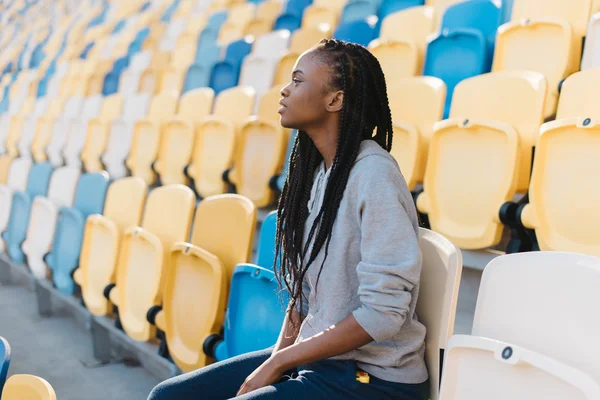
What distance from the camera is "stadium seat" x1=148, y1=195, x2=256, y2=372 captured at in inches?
40.7

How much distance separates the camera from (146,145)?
83.4 inches

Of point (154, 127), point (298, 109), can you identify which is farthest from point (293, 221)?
point (154, 127)

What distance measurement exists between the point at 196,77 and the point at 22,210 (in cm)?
91

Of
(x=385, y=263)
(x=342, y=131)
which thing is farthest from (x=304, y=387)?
(x=342, y=131)

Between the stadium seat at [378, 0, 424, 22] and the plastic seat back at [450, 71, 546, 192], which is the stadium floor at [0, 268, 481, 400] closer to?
the plastic seat back at [450, 71, 546, 192]

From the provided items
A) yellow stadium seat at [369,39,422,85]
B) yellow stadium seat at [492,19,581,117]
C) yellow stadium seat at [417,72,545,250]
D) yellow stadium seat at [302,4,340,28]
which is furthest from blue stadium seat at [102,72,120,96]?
yellow stadium seat at [417,72,545,250]

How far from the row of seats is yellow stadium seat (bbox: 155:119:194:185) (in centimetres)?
123

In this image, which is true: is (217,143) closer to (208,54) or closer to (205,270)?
(205,270)

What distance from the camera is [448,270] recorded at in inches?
23.1

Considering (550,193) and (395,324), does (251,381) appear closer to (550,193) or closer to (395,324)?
(395,324)

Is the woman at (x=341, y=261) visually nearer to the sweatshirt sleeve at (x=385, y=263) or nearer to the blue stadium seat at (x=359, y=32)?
the sweatshirt sleeve at (x=385, y=263)

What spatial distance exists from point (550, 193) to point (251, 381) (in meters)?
0.63

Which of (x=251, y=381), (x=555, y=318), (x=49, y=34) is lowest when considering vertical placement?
(x=251, y=381)

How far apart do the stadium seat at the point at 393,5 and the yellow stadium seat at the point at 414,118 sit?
0.81 meters
